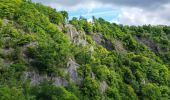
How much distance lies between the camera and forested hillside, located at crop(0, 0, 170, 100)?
88750 millimetres

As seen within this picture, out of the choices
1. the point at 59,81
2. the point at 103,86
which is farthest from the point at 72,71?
the point at 103,86

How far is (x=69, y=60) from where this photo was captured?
99.9 meters

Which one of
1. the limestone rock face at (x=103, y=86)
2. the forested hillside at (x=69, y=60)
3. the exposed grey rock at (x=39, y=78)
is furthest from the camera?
the limestone rock face at (x=103, y=86)

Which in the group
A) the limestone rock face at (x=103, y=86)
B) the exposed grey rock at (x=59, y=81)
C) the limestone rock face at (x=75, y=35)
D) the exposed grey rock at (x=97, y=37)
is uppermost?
the limestone rock face at (x=75, y=35)

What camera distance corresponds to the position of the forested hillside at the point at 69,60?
88750 millimetres

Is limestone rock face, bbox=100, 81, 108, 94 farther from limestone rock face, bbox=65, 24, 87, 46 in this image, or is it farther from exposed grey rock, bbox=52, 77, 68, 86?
exposed grey rock, bbox=52, 77, 68, 86

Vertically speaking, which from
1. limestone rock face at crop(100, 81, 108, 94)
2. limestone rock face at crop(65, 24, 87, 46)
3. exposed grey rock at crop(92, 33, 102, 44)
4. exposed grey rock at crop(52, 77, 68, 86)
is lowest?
limestone rock face at crop(100, 81, 108, 94)

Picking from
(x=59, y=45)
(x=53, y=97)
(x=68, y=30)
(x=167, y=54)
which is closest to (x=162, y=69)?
(x=167, y=54)

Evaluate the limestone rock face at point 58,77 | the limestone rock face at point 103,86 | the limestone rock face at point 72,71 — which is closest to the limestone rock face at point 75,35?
the limestone rock face at point 103,86

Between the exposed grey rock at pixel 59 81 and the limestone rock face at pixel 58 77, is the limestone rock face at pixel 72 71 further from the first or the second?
the exposed grey rock at pixel 59 81

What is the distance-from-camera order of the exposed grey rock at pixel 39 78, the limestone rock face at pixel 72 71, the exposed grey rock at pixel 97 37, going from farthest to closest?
the exposed grey rock at pixel 97 37
the limestone rock face at pixel 72 71
the exposed grey rock at pixel 39 78

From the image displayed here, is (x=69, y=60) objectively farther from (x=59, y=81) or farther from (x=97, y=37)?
(x=97, y=37)

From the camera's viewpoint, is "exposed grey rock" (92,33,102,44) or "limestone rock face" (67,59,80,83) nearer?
"limestone rock face" (67,59,80,83)

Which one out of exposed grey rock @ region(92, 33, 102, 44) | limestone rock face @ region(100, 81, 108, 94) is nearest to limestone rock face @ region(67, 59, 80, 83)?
limestone rock face @ region(100, 81, 108, 94)
